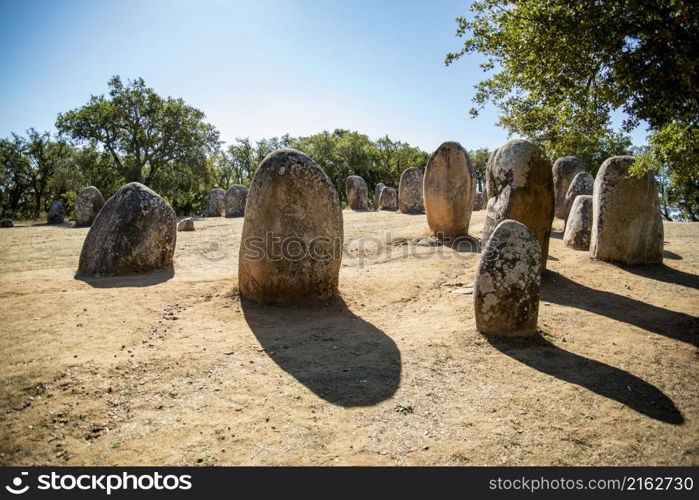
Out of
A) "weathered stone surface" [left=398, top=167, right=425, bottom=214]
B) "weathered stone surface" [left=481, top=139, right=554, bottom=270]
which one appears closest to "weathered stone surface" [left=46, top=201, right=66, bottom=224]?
"weathered stone surface" [left=398, top=167, right=425, bottom=214]

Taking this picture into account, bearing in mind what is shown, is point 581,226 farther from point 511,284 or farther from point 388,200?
point 388,200

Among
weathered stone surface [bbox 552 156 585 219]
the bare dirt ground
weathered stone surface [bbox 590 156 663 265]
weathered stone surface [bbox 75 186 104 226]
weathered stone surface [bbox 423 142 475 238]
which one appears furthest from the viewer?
weathered stone surface [bbox 75 186 104 226]

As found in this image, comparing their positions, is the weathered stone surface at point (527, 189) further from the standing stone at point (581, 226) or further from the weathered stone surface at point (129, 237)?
the weathered stone surface at point (129, 237)

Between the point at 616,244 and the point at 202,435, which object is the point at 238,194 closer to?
the point at 616,244

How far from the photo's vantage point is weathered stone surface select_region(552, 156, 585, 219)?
1573cm

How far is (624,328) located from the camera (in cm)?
550

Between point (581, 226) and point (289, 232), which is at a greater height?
point (581, 226)

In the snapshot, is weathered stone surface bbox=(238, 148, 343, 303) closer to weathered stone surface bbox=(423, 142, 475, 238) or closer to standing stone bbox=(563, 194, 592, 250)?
weathered stone surface bbox=(423, 142, 475, 238)

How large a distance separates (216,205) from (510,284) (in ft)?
73.5

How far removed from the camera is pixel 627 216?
8.38 metres

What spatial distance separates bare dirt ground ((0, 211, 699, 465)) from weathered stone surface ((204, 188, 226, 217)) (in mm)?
17400

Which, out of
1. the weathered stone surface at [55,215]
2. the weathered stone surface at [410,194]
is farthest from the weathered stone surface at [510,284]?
Answer: the weathered stone surface at [55,215]

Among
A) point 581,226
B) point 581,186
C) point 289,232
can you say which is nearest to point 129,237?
point 289,232

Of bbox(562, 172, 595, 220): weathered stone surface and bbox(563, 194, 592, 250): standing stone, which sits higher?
bbox(562, 172, 595, 220): weathered stone surface
